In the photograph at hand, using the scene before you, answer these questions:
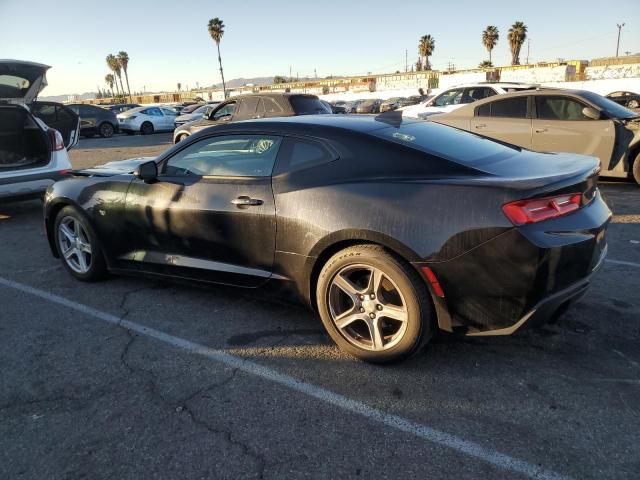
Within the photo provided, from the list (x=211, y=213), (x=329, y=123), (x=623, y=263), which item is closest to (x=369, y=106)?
(x=623, y=263)

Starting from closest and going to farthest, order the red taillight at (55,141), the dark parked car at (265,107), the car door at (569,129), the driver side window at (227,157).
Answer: the driver side window at (227,157), the red taillight at (55,141), the car door at (569,129), the dark parked car at (265,107)

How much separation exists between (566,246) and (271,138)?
1.98 meters

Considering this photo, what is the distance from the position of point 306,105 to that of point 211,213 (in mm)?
8530

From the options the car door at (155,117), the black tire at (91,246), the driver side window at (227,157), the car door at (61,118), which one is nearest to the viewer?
the driver side window at (227,157)

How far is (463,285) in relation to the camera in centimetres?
270

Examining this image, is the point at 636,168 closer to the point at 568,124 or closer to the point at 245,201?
the point at 568,124

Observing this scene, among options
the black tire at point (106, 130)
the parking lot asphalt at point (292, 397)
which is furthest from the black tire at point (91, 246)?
the black tire at point (106, 130)

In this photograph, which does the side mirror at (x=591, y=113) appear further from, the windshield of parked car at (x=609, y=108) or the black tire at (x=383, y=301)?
the black tire at (x=383, y=301)

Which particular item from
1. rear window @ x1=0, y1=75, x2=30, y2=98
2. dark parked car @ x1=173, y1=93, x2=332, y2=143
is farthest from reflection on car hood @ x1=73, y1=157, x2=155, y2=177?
dark parked car @ x1=173, y1=93, x2=332, y2=143

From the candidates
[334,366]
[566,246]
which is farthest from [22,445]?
[566,246]

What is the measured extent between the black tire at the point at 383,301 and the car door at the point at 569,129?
18.0 feet

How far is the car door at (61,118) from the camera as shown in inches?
332

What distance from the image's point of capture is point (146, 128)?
25.4m

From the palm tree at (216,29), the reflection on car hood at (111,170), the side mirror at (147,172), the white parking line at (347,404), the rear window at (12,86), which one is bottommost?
the white parking line at (347,404)
